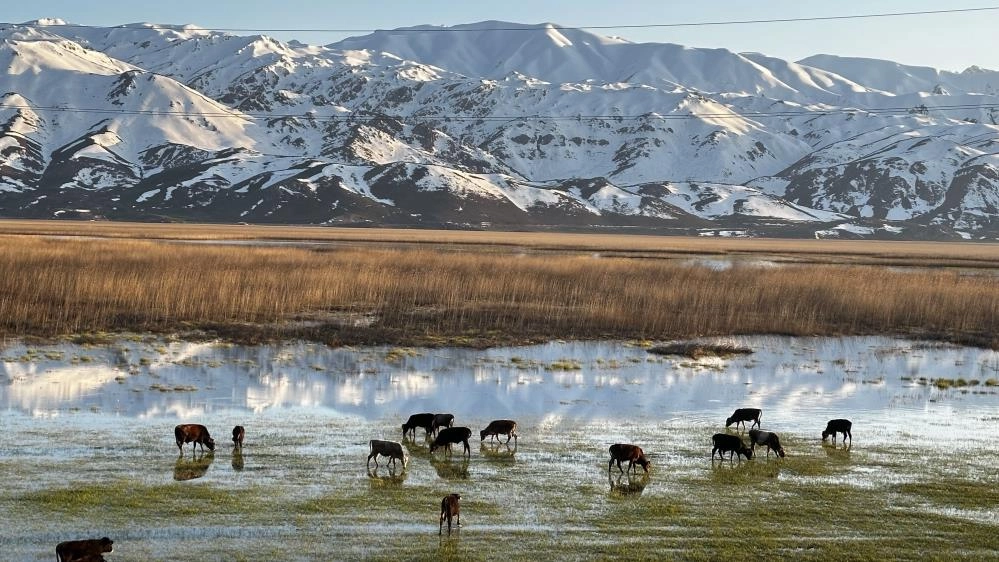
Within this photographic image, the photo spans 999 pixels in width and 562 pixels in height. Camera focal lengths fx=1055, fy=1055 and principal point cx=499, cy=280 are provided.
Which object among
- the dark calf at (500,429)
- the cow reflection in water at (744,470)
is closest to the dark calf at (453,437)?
the dark calf at (500,429)

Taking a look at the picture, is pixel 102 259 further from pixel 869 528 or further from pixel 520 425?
pixel 869 528

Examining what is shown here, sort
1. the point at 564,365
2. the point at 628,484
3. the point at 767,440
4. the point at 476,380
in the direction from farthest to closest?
1. the point at 564,365
2. the point at 476,380
3. the point at 767,440
4. the point at 628,484

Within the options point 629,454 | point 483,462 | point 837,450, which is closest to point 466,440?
point 483,462

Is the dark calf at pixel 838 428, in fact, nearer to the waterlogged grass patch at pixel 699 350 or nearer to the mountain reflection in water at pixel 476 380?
the mountain reflection in water at pixel 476 380

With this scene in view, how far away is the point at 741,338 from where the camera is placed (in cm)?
4078

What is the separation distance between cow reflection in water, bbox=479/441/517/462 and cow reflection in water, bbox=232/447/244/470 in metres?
4.41

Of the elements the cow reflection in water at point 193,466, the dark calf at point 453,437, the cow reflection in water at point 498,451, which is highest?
the dark calf at point 453,437

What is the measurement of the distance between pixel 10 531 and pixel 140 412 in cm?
928

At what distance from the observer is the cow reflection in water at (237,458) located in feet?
59.2

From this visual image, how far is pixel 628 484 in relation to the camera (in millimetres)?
17484

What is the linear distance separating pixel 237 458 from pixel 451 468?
3.78m

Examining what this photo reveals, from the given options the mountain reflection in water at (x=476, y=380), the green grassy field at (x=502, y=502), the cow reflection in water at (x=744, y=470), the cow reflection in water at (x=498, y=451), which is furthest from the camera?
the mountain reflection in water at (x=476, y=380)

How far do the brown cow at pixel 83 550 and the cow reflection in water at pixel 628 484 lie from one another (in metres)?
7.81

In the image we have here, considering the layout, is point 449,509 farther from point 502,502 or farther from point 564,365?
point 564,365
